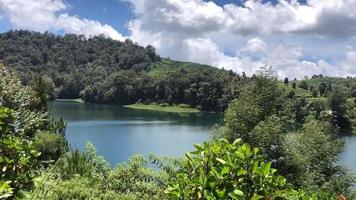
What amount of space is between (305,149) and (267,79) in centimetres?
540

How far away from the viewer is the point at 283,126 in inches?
1225

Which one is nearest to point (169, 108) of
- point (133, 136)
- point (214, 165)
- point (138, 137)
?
point (133, 136)

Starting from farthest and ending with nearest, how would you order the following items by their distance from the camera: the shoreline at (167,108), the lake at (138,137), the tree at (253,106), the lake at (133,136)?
the shoreline at (167,108)
the lake at (133,136)
the lake at (138,137)
the tree at (253,106)

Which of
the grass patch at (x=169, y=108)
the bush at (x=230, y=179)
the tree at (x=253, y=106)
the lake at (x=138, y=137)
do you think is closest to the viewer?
the bush at (x=230, y=179)

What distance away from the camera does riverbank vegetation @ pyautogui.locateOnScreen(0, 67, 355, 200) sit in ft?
12.6

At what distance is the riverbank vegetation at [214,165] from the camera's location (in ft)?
12.6

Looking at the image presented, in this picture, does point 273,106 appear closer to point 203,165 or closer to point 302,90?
point 203,165

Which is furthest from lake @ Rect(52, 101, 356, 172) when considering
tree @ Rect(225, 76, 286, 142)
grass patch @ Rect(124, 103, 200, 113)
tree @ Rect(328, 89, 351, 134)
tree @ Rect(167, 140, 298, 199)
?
tree @ Rect(167, 140, 298, 199)

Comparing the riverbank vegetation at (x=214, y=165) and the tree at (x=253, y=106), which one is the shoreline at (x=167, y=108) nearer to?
the riverbank vegetation at (x=214, y=165)

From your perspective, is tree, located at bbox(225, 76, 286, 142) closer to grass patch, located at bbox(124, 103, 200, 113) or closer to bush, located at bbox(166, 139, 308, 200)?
bush, located at bbox(166, 139, 308, 200)

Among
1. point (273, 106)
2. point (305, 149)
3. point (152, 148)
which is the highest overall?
point (273, 106)

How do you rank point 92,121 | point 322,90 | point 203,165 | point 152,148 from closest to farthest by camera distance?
point 203,165, point 152,148, point 92,121, point 322,90

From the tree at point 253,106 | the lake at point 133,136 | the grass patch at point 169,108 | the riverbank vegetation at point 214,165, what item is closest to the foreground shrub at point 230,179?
the riverbank vegetation at point 214,165

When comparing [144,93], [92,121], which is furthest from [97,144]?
[144,93]
